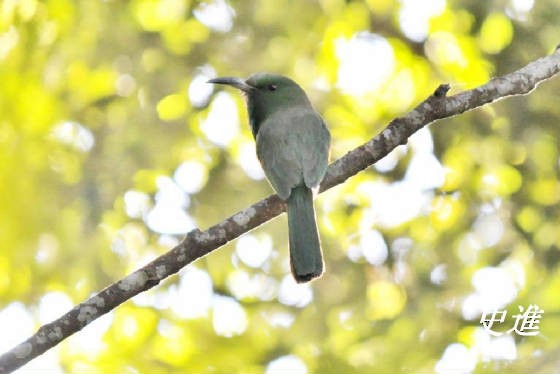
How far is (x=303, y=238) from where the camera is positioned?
4855mm

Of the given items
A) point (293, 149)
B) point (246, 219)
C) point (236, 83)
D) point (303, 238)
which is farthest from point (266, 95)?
point (246, 219)

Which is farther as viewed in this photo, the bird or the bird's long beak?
the bird's long beak

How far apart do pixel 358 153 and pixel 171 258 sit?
1002 millimetres

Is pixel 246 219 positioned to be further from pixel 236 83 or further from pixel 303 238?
pixel 236 83

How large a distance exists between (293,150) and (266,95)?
756 millimetres

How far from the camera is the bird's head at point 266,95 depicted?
228 inches

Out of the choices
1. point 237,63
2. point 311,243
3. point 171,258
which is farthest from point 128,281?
point 237,63

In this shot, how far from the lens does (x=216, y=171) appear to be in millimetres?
7512

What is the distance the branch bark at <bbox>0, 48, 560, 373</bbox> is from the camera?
3928mm

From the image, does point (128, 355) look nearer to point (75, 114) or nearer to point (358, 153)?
point (75, 114)
